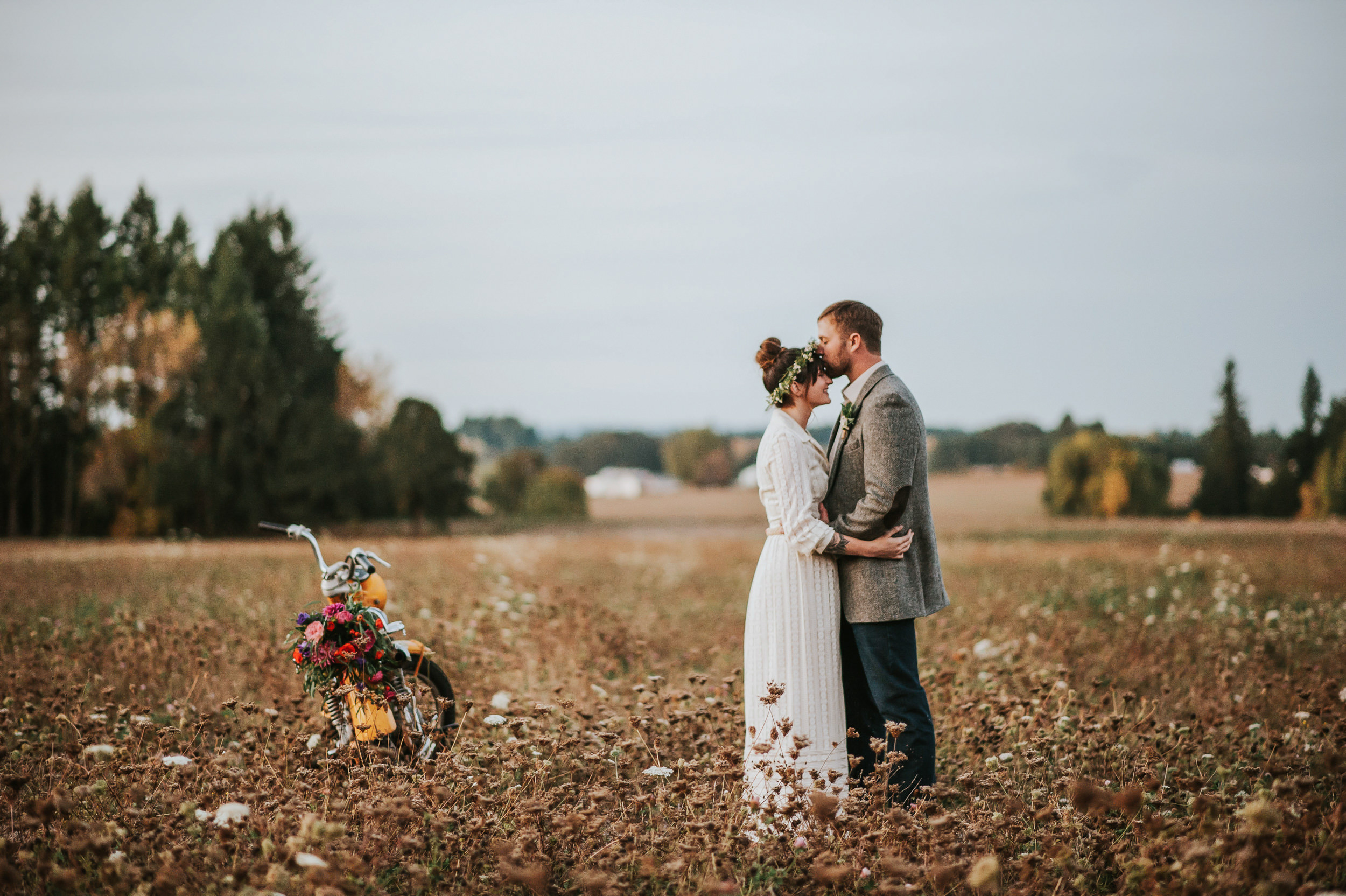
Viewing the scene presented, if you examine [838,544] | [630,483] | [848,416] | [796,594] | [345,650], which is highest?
[848,416]

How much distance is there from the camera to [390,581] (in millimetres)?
10992

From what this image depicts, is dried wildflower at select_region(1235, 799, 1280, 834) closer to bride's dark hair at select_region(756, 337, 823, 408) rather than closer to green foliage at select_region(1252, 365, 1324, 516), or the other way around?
bride's dark hair at select_region(756, 337, 823, 408)

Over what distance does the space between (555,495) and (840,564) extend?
142 feet

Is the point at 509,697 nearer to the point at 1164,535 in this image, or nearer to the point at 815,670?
the point at 815,670

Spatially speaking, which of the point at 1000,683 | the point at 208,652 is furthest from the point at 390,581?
the point at 1000,683

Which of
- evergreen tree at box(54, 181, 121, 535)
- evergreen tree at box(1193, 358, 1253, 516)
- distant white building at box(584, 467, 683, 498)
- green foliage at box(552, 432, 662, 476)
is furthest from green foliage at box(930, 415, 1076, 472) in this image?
green foliage at box(552, 432, 662, 476)

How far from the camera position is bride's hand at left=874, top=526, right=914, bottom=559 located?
4102mm

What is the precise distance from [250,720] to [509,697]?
1.46 m

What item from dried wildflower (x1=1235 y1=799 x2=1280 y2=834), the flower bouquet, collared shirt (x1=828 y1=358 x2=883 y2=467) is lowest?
dried wildflower (x1=1235 y1=799 x2=1280 y2=834)

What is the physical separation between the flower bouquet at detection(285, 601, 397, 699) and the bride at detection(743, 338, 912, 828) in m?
1.67

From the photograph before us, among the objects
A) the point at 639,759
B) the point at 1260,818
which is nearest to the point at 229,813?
the point at 639,759

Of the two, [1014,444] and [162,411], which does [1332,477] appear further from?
[162,411]

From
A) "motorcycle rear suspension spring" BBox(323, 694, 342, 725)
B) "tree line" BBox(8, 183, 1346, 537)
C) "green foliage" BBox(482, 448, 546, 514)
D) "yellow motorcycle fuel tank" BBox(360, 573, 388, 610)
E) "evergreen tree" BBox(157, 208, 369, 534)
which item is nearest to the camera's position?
"motorcycle rear suspension spring" BBox(323, 694, 342, 725)

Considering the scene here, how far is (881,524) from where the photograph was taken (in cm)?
416
